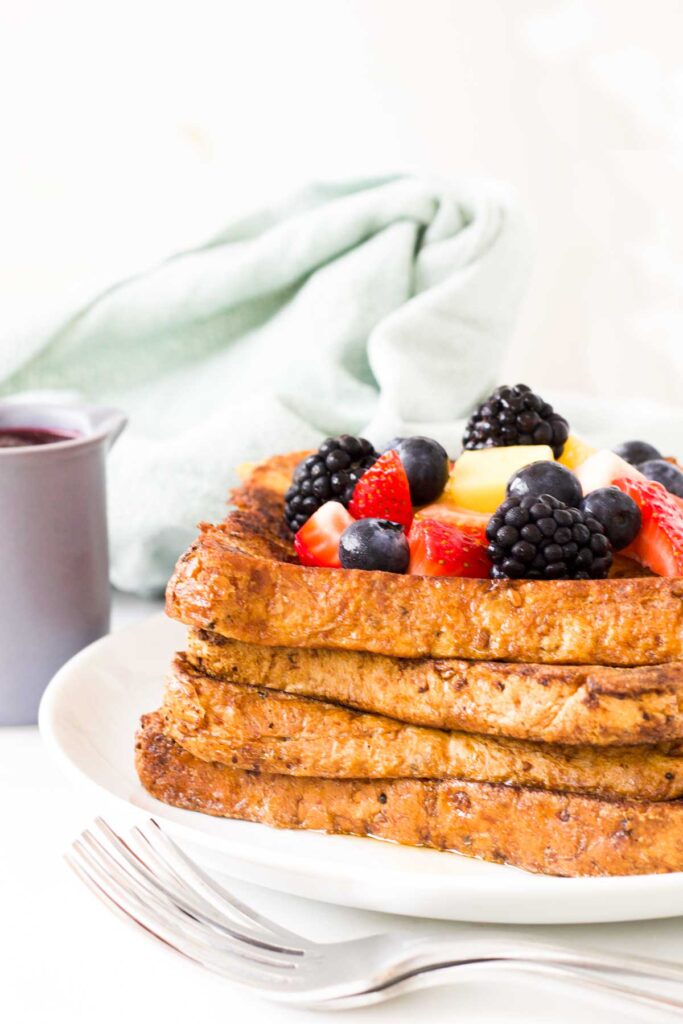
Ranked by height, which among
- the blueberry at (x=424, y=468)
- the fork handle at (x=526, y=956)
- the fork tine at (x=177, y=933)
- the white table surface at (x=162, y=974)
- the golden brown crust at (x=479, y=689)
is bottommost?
the white table surface at (x=162, y=974)

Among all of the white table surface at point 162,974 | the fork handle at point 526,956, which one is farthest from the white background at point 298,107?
the fork handle at point 526,956

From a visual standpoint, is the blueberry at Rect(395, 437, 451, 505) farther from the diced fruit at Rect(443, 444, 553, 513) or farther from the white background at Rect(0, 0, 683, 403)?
the white background at Rect(0, 0, 683, 403)

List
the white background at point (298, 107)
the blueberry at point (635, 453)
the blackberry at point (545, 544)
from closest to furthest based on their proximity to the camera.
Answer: the blackberry at point (545, 544)
the blueberry at point (635, 453)
the white background at point (298, 107)

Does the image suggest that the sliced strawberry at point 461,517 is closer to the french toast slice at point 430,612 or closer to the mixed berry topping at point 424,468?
the mixed berry topping at point 424,468

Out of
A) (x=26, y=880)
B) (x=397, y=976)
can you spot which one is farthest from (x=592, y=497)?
(x=26, y=880)

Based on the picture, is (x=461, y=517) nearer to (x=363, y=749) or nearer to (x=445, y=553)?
(x=445, y=553)

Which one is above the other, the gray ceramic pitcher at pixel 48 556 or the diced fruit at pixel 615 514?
the diced fruit at pixel 615 514

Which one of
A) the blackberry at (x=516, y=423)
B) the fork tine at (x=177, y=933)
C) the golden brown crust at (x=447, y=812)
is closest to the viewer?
the fork tine at (x=177, y=933)
